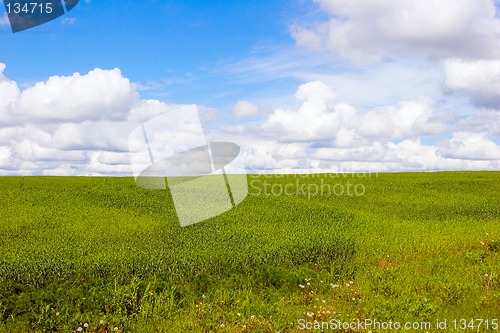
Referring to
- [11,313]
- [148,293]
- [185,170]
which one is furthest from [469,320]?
[11,313]

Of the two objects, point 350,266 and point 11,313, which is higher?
point 11,313

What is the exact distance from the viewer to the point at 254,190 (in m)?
31.8

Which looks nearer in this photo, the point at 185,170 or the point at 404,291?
the point at 404,291

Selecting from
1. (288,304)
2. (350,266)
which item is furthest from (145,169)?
(350,266)

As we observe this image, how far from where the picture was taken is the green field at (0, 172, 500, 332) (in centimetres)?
789

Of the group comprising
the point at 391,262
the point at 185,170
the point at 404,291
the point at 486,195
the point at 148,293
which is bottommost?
the point at 486,195

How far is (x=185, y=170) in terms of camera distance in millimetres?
11477

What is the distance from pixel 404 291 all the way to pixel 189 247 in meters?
7.19

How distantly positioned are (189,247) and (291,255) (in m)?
3.37

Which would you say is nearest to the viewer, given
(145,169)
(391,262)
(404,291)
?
(404,291)

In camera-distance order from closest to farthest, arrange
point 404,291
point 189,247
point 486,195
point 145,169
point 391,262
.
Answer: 1. point 404,291
2. point 145,169
3. point 391,262
4. point 189,247
5. point 486,195

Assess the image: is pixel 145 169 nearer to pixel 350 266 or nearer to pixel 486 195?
pixel 350 266

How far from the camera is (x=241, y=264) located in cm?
1218

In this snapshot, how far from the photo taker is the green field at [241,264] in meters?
7.89
